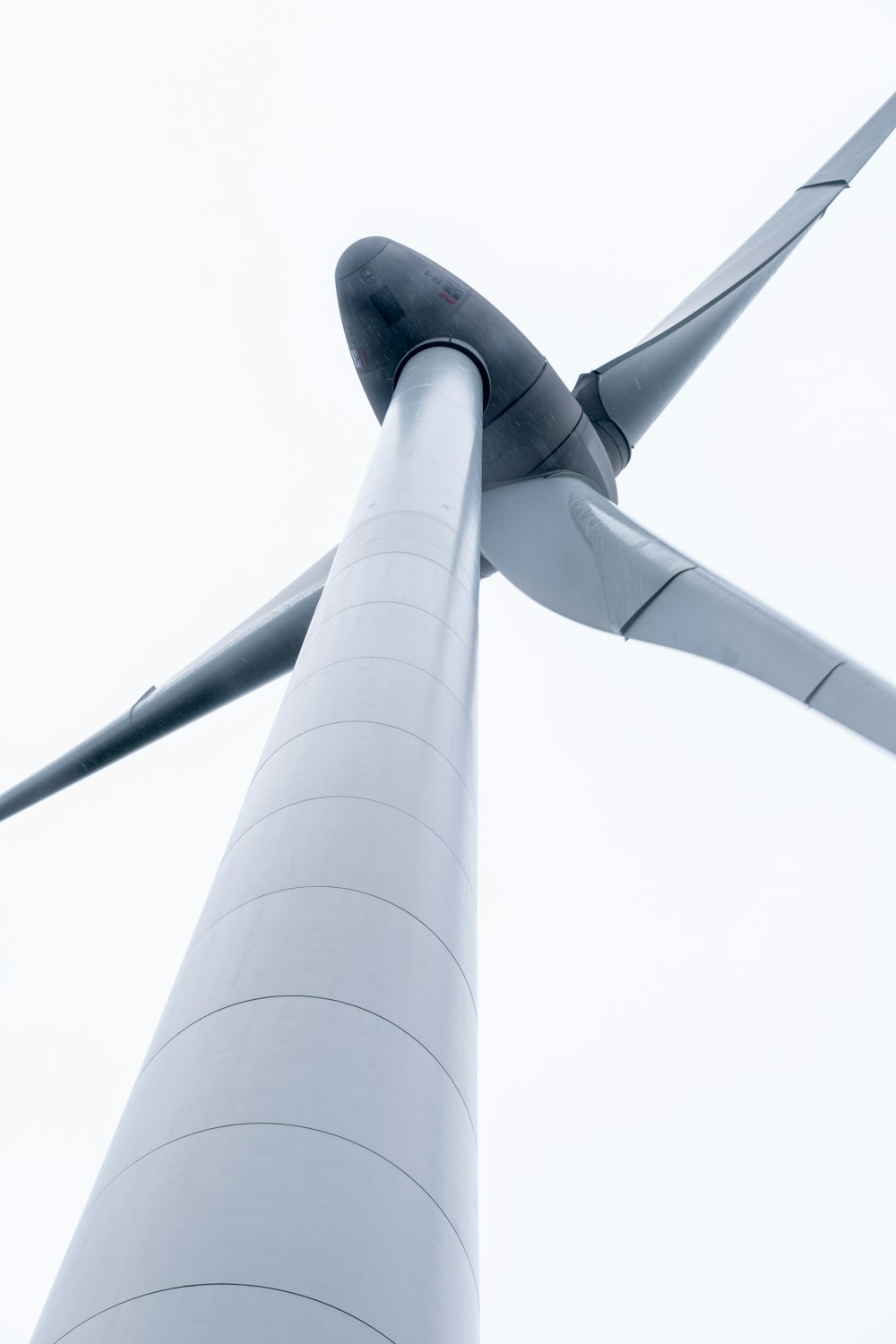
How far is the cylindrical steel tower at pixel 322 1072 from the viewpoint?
3.05 m

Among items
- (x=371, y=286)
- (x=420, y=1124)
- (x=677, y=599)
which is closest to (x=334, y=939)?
(x=420, y=1124)

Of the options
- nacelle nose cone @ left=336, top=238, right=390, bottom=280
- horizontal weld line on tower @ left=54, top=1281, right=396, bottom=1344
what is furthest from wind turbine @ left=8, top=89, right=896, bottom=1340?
nacelle nose cone @ left=336, top=238, right=390, bottom=280

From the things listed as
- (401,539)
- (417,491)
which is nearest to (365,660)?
(401,539)

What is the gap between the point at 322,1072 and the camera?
3648 mm

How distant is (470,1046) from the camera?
4.60m

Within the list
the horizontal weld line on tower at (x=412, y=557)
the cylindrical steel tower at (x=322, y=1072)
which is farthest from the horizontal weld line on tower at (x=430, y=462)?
the cylindrical steel tower at (x=322, y=1072)

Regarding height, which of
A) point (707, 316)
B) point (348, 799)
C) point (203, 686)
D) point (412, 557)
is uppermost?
point (707, 316)

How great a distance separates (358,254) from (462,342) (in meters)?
2.16

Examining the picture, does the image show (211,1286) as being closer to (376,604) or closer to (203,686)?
(376,604)

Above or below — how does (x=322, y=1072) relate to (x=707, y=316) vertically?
below

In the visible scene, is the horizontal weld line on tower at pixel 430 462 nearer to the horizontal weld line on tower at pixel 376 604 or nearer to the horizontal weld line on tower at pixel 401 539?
the horizontal weld line on tower at pixel 401 539

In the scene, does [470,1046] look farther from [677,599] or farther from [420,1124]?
[677,599]

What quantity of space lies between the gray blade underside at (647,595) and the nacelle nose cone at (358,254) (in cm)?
367

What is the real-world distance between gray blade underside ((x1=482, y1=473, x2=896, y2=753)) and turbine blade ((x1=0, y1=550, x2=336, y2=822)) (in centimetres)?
311
